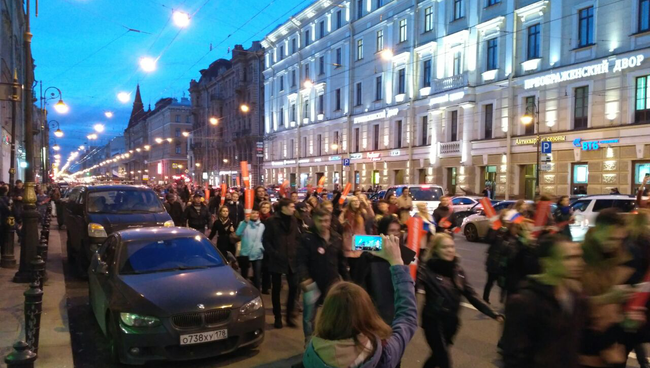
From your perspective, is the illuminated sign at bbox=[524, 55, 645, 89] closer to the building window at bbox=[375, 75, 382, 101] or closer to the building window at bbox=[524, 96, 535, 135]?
the building window at bbox=[524, 96, 535, 135]

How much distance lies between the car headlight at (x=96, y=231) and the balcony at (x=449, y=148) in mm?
27101

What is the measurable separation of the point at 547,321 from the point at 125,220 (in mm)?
9781

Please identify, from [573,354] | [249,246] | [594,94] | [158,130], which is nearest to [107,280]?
[249,246]

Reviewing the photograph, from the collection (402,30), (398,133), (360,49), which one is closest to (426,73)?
(402,30)

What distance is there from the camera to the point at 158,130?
108125 mm

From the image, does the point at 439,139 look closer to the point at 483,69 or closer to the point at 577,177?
the point at 483,69

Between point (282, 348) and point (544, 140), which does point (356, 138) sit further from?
point (282, 348)

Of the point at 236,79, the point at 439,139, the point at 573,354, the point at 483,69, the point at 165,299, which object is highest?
the point at 236,79

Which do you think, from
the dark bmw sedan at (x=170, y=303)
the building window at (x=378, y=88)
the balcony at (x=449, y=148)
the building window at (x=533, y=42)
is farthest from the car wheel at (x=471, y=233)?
the building window at (x=378, y=88)

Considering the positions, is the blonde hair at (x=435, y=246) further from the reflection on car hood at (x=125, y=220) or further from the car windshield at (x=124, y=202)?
the car windshield at (x=124, y=202)

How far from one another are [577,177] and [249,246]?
77.7ft

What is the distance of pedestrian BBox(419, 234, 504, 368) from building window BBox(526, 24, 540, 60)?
27.5m

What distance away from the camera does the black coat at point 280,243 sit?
694cm

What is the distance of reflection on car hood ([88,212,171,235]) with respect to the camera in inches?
410
